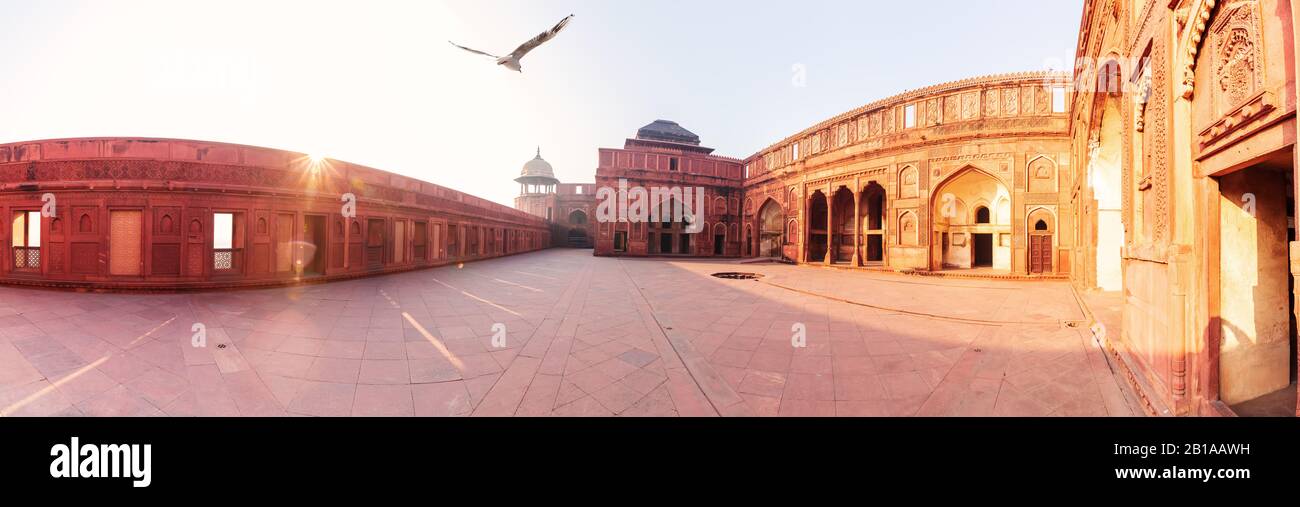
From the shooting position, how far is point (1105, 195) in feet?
29.4

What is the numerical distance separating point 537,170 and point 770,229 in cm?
2958

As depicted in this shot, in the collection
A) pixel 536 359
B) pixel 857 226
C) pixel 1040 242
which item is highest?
pixel 857 226

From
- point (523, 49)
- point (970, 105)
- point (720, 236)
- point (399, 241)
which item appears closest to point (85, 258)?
point (399, 241)

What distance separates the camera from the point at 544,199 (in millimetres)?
45250

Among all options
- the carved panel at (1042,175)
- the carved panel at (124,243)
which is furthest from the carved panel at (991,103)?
the carved panel at (124,243)

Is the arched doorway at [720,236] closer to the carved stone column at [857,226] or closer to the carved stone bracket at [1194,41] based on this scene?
the carved stone column at [857,226]

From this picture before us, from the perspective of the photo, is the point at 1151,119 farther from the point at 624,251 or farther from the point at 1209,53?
the point at 624,251

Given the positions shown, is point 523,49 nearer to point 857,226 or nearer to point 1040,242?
point 857,226

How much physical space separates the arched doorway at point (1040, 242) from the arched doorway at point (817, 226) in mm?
10038

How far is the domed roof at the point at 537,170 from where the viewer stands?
149 feet

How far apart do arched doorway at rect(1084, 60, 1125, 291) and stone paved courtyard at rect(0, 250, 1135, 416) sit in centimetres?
321

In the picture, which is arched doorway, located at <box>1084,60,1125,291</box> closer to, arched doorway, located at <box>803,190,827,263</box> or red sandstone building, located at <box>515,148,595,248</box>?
arched doorway, located at <box>803,190,827,263</box>
